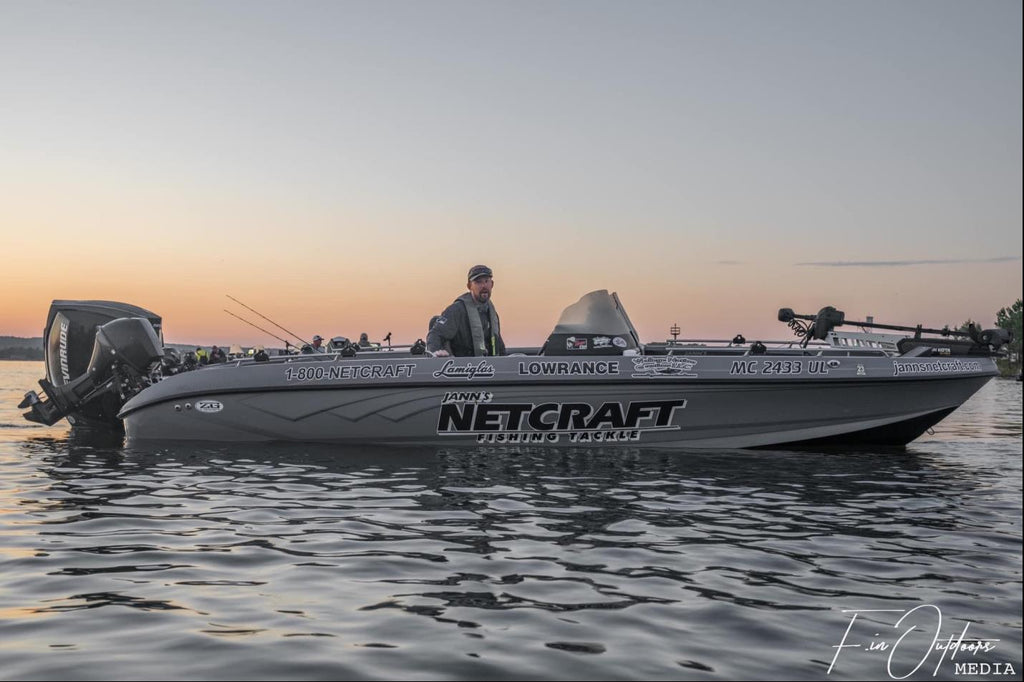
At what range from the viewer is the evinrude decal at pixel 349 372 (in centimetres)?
1073

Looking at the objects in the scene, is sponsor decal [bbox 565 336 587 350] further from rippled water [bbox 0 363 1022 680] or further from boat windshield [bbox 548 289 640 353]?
rippled water [bbox 0 363 1022 680]

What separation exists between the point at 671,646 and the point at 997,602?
6.07 ft

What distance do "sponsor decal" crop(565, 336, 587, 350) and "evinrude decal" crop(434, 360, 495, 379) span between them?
1.03 m

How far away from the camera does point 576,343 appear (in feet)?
35.6

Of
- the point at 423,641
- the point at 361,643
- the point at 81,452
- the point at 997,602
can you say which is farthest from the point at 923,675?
the point at 81,452

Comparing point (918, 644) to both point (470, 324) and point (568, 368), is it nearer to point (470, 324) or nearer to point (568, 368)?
point (568, 368)

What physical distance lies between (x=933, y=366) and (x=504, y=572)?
7742 mm

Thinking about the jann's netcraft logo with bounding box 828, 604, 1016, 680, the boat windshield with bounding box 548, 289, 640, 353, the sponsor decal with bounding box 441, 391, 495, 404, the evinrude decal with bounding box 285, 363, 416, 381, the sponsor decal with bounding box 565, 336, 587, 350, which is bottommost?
the jann's netcraft logo with bounding box 828, 604, 1016, 680

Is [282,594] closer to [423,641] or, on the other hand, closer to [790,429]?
[423,641]

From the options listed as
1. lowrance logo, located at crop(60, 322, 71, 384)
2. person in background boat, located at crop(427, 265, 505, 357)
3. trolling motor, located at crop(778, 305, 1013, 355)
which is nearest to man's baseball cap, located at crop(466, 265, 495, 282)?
person in background boat, located at crop(427, 265, 505, 357)

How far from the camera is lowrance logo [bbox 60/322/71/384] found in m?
12.7

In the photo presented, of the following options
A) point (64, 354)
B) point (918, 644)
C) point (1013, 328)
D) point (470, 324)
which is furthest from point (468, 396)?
point (1013, 328)

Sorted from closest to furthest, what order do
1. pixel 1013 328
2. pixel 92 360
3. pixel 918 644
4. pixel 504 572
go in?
pixel 918 644 → pixel 504 572 → pixel 92 360 → pixel 1013 328

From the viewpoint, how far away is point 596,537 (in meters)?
5.70
